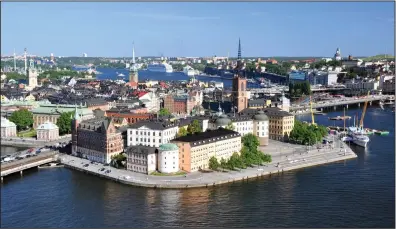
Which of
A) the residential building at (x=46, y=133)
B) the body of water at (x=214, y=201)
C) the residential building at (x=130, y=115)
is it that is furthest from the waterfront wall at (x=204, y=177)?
the residential building at (x=130, y=115)

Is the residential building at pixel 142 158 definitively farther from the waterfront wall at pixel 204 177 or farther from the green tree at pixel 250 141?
the green tree at pixel 250 141

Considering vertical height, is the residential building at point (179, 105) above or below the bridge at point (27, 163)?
above

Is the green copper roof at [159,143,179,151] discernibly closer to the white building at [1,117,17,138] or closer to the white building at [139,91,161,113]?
the white building at [1,117,17,138]

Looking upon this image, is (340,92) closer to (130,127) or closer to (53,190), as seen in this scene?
(130,127)

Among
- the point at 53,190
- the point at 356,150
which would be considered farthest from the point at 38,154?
the point at 356,150

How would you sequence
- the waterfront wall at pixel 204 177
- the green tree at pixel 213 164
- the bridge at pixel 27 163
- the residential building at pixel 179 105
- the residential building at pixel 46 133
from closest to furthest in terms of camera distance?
the waterfront wall at pixel 204 177
the bridge at pixel 27 163
the green tree at pixel 213 164
the residential building at pixel 46 133
the residential building at pixel 179 105

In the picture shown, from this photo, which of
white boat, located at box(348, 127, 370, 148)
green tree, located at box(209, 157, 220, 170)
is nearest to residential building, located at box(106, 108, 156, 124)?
green tree, located at box(209, 157, 220, 170)

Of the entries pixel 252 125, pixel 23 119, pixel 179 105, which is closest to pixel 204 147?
pixel 252 125
